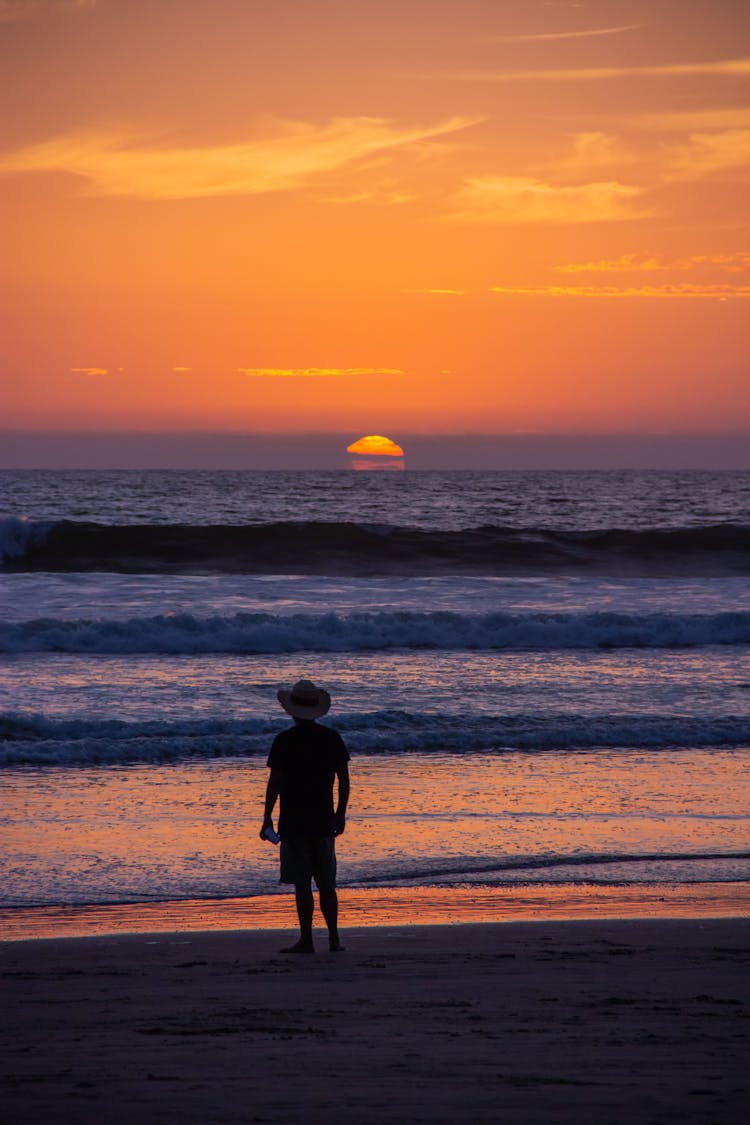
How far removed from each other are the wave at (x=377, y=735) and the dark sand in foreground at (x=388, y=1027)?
18.5 ft

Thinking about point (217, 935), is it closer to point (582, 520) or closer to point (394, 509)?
point (582, 520)

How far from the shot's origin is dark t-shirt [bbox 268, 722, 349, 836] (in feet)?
21.2

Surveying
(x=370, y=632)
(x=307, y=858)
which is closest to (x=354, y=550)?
(x=370, y=632)

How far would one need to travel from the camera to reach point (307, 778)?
645 centimetres

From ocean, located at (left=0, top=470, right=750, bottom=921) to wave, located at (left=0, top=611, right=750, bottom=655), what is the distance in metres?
0.05

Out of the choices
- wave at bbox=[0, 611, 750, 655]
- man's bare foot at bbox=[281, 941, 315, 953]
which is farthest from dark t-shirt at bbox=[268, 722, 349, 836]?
wave at bbox=[0, 611, 750, 655]

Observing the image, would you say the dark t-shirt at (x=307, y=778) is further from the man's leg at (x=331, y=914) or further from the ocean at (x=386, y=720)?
the ocean at (x=386, y=720)

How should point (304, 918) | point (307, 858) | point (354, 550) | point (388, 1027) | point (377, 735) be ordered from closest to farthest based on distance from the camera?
point (388, 1027) → point (304, 918) → point (307, 858) → point (377, 735) → point (354, 550)

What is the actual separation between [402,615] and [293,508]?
40.0 metres

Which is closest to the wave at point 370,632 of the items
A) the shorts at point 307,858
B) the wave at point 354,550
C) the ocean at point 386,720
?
the ocean at point 386,720

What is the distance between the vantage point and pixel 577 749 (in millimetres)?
12656

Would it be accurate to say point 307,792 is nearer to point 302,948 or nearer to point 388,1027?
point 302,948

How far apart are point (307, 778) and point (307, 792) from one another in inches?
2.9

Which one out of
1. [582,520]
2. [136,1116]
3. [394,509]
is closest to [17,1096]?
[136,1116]
